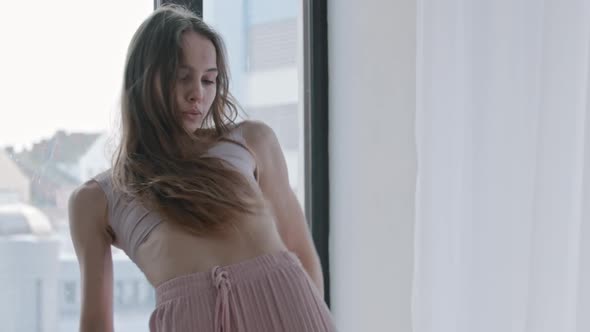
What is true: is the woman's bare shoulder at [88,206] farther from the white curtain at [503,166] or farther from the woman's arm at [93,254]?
the white curtain at [503,166]

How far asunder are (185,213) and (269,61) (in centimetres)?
83

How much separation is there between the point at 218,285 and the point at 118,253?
0.56 meters

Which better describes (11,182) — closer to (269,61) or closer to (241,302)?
(241,302)

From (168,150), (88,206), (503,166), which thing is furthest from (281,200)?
(503,166)

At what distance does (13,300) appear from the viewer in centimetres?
174

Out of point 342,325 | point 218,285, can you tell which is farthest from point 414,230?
point 218,285

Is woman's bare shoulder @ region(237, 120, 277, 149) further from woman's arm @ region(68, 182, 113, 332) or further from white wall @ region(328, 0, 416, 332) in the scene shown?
white wall @ region(328, 0, 416, 332)

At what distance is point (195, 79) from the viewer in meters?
1.58

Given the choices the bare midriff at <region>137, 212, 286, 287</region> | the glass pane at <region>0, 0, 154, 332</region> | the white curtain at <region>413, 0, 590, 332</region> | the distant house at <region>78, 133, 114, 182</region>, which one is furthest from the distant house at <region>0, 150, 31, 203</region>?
the white curtain at <region>413, 0, 590, 332</region>

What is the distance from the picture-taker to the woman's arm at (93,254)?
1.50 metres

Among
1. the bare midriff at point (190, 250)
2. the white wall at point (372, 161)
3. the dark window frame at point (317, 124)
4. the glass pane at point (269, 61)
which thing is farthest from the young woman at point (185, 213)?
the dark window frame at point (317, 124)

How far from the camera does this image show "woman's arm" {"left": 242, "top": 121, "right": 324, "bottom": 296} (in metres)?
1.69

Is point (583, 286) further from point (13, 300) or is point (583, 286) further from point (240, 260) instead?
point (13, 300)

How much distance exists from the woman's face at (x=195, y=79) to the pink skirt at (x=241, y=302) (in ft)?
0.92
